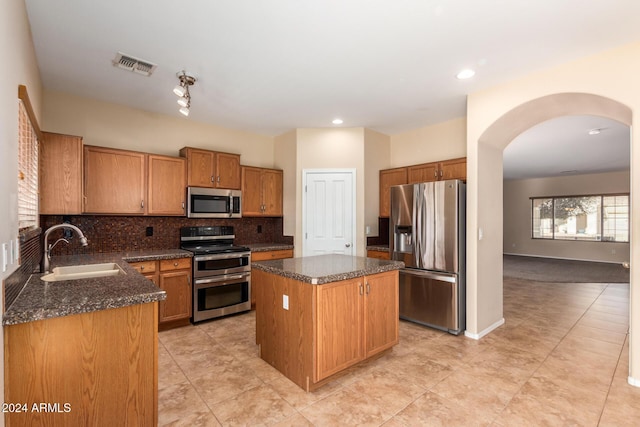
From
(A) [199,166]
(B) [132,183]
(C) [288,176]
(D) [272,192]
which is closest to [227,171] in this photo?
(A) [199,166]

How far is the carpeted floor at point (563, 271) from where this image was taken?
6.62 meters

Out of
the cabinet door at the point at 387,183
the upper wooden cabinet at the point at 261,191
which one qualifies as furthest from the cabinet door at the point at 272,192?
the cabinet door at the point at 387,183

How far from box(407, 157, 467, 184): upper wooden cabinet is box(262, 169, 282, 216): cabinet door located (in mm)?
2055

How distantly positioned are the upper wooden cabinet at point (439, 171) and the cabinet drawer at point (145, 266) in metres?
3.58

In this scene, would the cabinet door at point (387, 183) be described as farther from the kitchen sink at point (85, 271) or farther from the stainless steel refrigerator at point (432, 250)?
the kitchen sink at point (85, 271)

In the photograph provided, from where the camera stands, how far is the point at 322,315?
7.65 ft

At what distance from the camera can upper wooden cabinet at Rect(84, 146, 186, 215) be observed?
3.41 meters

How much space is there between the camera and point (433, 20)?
2.18 m

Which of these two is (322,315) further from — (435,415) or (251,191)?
(251,191)

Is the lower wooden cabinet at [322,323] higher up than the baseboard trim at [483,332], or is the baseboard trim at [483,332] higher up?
the lower wooden cabinet at [322,323]

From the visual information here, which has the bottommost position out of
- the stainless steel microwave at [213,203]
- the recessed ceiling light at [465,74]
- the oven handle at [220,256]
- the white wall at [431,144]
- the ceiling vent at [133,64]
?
the oven handle at [220,256]

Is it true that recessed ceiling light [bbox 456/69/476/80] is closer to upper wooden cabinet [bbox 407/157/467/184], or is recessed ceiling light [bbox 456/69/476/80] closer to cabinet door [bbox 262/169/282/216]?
upper wooden cabinet [bbox 407/157/467/184]

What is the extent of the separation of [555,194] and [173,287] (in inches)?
443

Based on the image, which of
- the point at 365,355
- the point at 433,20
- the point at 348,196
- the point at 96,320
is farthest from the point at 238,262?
the point at 433,20
